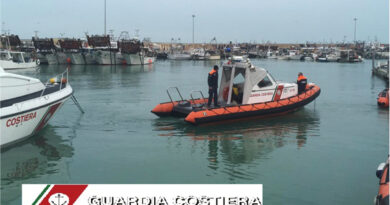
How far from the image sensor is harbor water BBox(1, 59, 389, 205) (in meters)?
8.23

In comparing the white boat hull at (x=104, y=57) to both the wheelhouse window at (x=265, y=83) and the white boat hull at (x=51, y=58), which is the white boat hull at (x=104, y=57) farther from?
the wheelhouse window at (x=265, y=83)

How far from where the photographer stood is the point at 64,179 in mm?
8438

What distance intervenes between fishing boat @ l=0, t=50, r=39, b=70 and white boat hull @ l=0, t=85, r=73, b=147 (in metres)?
36.7

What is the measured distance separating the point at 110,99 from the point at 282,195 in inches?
553

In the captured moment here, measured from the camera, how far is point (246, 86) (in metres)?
14.2

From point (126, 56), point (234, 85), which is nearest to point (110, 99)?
point (234, 85)

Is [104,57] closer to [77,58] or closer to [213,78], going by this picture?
[77,58]

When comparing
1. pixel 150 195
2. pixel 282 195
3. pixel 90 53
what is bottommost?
pixel 282 195

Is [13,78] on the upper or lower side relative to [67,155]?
upper

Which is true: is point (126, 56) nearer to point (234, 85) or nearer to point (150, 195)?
point (234, 85)

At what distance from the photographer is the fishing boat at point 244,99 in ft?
44.8

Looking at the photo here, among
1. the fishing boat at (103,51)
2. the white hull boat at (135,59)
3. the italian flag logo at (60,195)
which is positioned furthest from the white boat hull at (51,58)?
the italian flag logo at (60,195)

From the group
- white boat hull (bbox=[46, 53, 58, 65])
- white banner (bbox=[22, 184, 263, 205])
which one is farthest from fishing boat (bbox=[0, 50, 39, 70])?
white banner (bbox=[22, 184, 263, 205])

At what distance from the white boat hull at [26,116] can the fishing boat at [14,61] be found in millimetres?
36738
